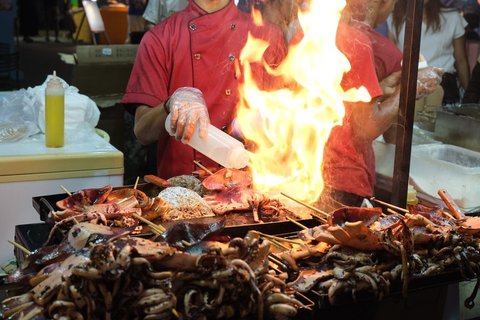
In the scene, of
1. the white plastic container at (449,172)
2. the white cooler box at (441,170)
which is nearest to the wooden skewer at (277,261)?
the white cooler box at (441,170)

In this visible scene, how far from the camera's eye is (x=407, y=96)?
2850 millimetres

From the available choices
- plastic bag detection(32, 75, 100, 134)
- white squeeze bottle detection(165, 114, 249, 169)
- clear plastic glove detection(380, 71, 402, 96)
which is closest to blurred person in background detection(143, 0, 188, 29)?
plastic bag detection(32, 75, 100, 134)

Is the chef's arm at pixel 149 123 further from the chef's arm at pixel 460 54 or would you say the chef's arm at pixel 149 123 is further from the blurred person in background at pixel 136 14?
the blurred person in background at pixel 136 14

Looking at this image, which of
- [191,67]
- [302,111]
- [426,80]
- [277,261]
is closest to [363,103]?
[426,80]

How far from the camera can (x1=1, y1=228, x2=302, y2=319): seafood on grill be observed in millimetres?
1687

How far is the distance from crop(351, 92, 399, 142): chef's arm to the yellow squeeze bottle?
6.02 feet

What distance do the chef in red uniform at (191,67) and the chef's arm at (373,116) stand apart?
59cm

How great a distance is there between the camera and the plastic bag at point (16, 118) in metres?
3.85

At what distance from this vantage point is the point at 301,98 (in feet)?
11.2

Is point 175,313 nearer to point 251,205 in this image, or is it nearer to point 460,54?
point 251,205

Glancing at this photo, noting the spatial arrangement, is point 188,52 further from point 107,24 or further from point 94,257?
point 107,24

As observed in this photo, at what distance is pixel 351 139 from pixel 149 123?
1276 millimetres

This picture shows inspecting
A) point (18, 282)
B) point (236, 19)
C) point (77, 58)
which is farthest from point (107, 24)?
point (18, 282)

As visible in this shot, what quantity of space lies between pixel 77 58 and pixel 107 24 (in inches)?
52.7
